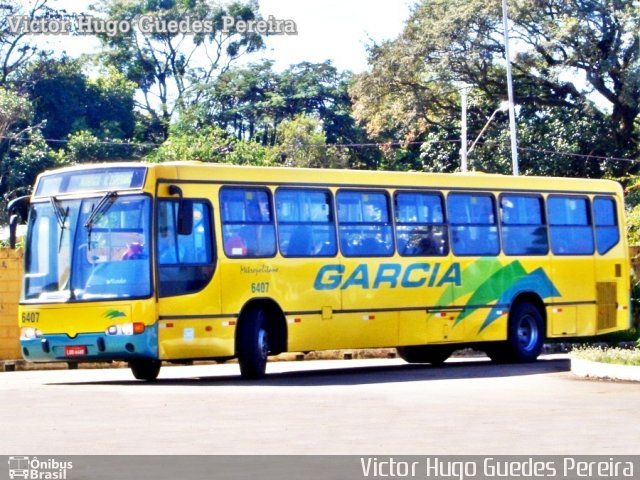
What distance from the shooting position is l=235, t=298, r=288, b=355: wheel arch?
20.6m

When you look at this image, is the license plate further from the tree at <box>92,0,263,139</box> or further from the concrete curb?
the tree at <box>92,0,263,139</box>

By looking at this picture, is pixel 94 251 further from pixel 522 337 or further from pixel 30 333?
pixel 522 337

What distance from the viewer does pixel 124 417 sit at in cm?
1418

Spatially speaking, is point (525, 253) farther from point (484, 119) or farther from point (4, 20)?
point (4, 20)

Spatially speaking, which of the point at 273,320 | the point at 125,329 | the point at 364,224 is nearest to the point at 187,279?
the point at 125,329

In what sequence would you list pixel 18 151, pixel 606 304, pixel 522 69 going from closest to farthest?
1. pixel 606 304
2. pixel 522 69
3. pixel 18 151

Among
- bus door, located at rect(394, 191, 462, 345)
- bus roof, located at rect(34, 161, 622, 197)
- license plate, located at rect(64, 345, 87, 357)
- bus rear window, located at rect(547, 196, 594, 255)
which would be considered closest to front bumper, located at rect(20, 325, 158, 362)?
license plate, located at rect(64, 345, 87, 357)

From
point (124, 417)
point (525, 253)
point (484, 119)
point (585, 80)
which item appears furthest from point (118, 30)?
point (124, 417)

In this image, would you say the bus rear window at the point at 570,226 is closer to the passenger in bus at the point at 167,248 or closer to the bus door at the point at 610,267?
the bus door at the point at 610,267

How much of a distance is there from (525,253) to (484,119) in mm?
32916

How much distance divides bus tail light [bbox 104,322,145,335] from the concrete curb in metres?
5.68

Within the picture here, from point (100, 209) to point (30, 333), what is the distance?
189 centimetres

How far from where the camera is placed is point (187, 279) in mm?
19641

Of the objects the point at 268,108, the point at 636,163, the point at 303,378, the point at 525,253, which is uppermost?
the point at 268,108
